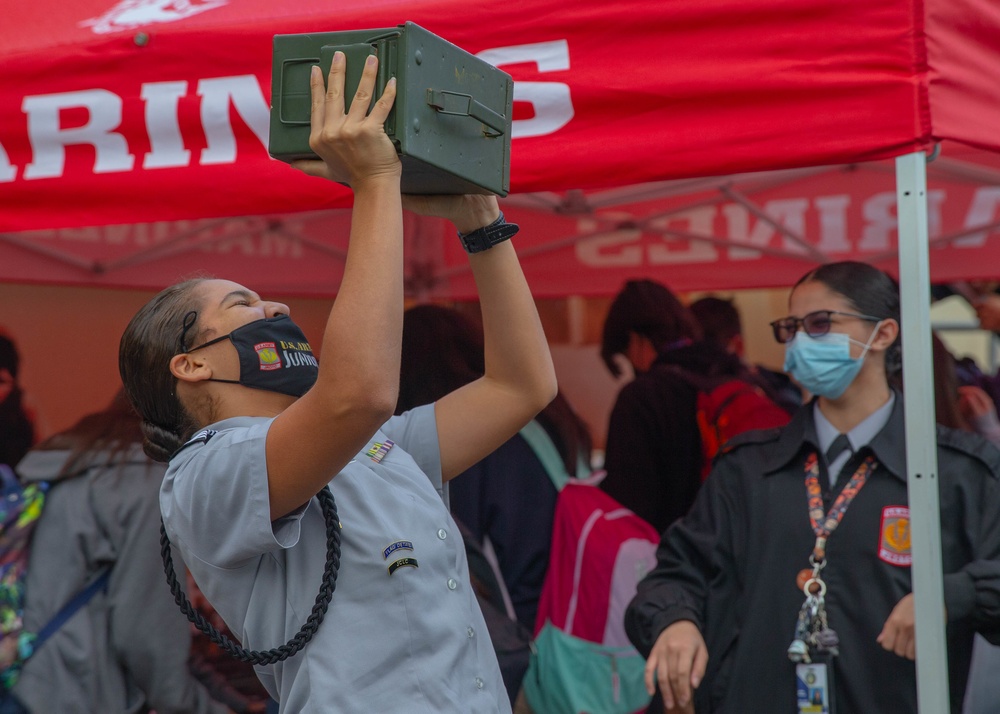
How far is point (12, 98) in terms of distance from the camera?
237 centimetres

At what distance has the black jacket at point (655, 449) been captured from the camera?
11.7 ft

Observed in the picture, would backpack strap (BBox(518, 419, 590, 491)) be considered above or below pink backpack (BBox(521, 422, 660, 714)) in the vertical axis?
above

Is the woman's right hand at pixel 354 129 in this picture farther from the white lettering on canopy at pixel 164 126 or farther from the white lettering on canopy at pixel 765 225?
the white lettering on canopy at pixel 765 225

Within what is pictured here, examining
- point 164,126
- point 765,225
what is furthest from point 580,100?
point 765,225

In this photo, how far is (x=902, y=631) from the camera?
7.00 ft

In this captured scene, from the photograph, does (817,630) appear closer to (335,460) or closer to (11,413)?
(335,460)

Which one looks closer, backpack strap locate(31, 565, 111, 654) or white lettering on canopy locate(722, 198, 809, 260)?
backpack strap locate(31, 565, 111, 654)

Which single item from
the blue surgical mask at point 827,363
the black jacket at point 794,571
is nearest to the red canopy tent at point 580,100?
the black jacket at point 794,571

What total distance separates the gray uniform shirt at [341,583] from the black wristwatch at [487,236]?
438 millimetres

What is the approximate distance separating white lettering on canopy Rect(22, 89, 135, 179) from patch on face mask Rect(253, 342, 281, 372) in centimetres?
87

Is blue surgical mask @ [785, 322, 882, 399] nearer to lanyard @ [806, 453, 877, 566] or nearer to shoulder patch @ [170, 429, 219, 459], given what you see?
lanyard @ [806, 453, 877, 566]

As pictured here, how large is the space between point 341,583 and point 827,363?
1421 mm

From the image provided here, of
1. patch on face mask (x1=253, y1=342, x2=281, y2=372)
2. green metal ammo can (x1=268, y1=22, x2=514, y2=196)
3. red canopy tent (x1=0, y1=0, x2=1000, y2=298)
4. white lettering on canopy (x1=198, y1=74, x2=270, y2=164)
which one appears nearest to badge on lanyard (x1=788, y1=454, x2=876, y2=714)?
red canopy tent (x1=0, y1=0, x2=1000, y2=298)

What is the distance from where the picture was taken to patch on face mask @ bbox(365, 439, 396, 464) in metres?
1.77
